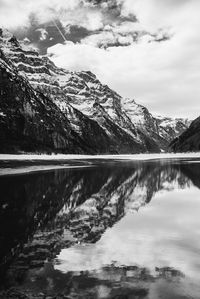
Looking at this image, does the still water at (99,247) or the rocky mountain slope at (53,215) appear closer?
the still water at (99,247)

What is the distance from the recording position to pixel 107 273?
14.4 m

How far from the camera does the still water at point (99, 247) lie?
1294 cm

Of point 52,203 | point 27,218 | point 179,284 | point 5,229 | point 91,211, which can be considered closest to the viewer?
point 179,284

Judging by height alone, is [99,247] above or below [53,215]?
below

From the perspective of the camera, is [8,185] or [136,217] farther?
[8,185]

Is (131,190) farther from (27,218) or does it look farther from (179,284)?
(179,284)

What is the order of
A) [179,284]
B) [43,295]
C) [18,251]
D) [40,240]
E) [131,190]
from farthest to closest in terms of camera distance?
Answer: [131,190] < [40,240] < [18,251] < [179,284] < [43,295]

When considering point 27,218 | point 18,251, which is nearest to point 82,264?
point 18,251

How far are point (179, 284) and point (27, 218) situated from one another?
13853mm

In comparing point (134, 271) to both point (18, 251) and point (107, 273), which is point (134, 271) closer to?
point (107, 273)

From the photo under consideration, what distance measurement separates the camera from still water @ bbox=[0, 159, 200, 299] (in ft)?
42.4

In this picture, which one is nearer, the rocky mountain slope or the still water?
the still water

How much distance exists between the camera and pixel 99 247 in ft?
60.0

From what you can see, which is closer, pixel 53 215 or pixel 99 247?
pixel 99 247
